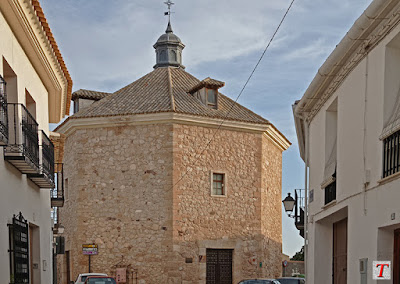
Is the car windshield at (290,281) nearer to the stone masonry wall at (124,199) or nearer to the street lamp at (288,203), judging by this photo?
the street lamp at (288,203)

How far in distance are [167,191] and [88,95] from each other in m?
7.31

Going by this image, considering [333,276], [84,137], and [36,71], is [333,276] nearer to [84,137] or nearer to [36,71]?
[36,71]

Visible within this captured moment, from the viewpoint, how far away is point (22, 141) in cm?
1305

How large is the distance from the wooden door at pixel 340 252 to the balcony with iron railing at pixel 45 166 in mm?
5882

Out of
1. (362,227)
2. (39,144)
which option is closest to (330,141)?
(362,227)

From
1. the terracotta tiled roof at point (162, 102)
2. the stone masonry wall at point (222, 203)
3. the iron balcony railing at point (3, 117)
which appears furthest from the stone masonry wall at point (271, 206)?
the iron balcony railing at point (3, 117)

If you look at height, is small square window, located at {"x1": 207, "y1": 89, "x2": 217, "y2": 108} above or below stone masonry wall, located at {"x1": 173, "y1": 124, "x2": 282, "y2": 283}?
above

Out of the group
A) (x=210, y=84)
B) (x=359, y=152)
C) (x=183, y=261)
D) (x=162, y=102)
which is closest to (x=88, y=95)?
(x=162, y=102)

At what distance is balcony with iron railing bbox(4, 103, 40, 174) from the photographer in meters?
12.1

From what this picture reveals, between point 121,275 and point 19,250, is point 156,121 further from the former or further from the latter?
point 19,250

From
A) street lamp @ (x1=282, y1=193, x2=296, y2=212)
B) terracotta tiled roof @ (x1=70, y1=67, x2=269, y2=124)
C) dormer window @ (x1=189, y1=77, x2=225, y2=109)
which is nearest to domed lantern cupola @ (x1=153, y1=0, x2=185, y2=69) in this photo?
terracotta tiled roof @ (x1=70, y1=67, x2=269, y2=124)

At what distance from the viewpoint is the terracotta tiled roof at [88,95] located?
123ft

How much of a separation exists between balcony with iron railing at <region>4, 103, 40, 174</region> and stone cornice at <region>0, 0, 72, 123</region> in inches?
45.8

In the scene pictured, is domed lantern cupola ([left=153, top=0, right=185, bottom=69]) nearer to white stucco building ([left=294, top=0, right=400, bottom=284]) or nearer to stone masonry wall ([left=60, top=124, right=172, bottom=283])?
stone masonry wall ([left=60, top=124, right=172, bottom=283])
